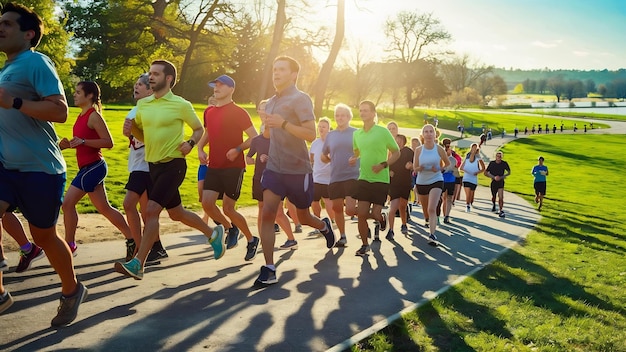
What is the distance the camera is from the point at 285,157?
619cm

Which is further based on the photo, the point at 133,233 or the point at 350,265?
the point at 350,265

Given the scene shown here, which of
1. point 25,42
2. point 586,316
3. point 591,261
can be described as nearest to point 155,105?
point 25,42

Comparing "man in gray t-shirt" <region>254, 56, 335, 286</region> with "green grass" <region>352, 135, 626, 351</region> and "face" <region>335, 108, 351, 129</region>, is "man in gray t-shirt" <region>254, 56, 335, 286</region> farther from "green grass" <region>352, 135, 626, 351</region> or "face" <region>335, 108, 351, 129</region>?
"face" <region>335, 108, 351, 129</region>

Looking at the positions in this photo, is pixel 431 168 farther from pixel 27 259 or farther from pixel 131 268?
pixel 27 259

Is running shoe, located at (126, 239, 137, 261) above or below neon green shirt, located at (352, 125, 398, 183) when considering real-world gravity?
below

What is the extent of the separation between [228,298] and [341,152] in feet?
12.9

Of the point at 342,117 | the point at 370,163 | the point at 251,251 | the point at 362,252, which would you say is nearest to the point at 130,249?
the point at 251,251

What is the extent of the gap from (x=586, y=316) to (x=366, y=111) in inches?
155

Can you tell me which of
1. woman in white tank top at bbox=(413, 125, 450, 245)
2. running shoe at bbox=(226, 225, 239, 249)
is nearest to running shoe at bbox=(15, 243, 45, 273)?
running shoe at bbox=(226, 225, 239, 249)

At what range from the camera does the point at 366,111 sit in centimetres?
845

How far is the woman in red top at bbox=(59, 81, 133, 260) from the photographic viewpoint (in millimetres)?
6289

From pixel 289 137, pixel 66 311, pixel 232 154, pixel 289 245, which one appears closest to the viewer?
pixel 66 311

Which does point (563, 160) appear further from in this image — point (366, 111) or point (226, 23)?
point (366, 111)

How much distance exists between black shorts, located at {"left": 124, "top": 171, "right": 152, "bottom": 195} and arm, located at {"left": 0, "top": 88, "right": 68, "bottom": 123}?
2.68 meters
